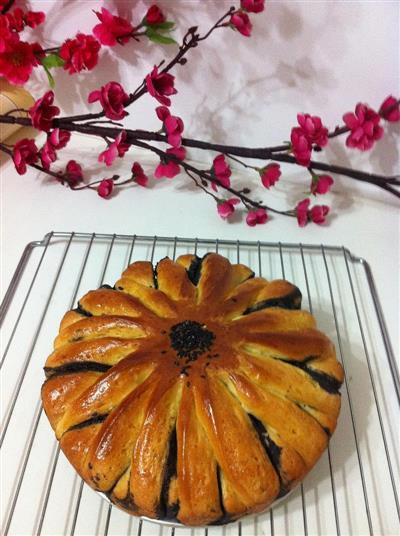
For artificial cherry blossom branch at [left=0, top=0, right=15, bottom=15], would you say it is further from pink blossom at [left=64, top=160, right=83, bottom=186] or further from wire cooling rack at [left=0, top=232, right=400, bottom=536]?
wire cooling rack at [left=0, top=232, right=400, bottom=536]

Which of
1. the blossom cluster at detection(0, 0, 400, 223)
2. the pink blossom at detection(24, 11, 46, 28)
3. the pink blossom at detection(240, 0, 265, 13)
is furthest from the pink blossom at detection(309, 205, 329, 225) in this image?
the pink blossom at detection(24, 11, 46, 28)

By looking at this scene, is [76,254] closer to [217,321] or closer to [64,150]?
[64,150]

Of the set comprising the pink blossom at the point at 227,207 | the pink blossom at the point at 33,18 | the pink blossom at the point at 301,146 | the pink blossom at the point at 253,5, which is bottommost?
A: the pink blossom at the point at 301,146

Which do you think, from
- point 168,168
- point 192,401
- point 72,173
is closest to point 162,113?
point 168,168

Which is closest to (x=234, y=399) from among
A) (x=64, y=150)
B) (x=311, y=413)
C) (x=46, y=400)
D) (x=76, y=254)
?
(x=311, y=413)

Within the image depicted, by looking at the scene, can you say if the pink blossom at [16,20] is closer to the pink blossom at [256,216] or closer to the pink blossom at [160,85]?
the pink blossom at [160,85]

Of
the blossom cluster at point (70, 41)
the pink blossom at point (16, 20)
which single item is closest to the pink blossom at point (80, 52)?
the blossom cluster at point (70, 41)

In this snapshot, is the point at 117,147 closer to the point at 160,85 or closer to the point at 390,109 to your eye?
the point at 160,85
